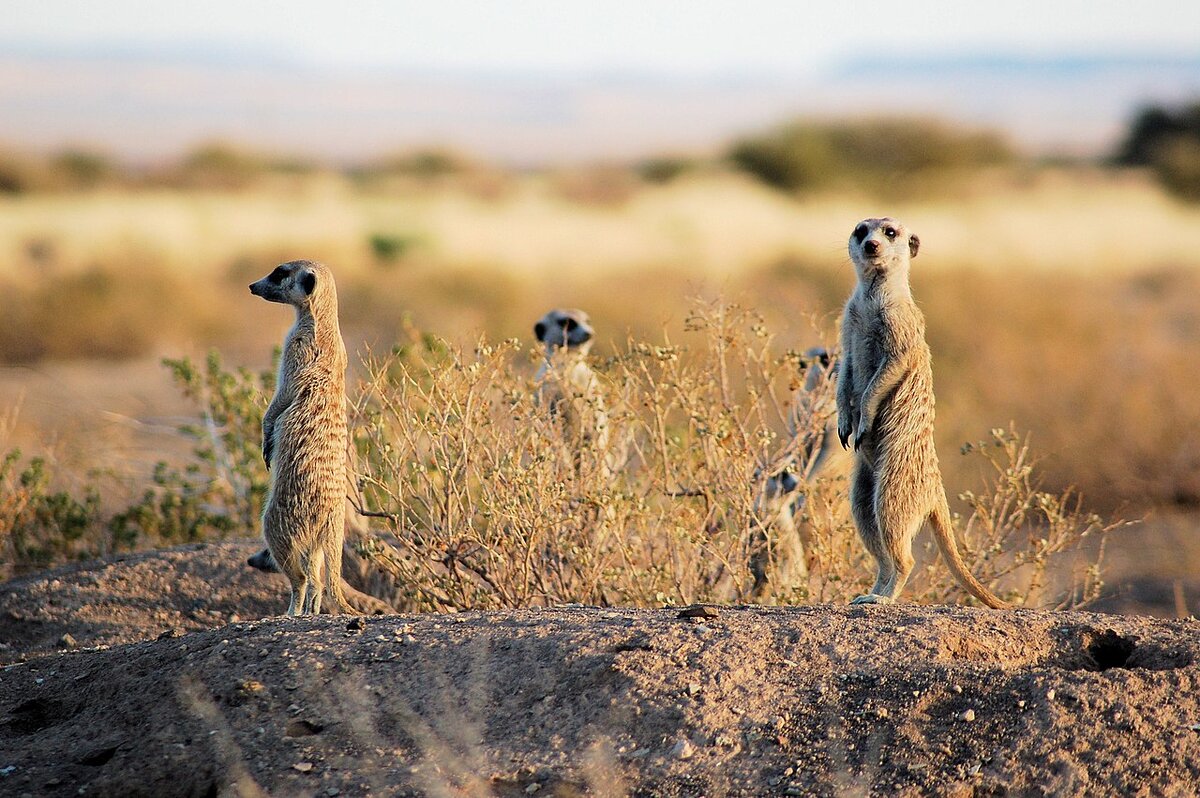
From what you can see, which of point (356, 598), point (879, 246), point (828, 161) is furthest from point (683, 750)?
point (828, 161)

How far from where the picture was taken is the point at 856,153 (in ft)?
111

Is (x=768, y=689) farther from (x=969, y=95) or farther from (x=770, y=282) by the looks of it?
(x=969, y=95)

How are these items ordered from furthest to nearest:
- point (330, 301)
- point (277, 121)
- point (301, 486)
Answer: point (277, 121) < point (330, 301) < point (301, 486)

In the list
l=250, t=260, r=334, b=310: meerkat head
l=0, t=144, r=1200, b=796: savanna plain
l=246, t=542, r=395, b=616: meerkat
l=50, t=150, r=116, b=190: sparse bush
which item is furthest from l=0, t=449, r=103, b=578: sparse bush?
l=50, t=150, r=116, b=190: sparse bush

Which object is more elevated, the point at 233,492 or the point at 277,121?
the point at 277,121

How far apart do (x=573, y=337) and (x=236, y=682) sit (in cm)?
283

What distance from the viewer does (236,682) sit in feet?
10.6

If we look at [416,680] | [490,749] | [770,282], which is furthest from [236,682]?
[770,282]

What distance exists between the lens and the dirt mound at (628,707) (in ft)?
9.59

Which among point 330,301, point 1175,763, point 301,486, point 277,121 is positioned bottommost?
point 1175,763

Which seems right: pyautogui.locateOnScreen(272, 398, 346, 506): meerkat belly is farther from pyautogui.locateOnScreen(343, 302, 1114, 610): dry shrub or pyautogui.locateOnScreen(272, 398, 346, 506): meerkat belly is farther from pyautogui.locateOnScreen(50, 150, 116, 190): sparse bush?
pyautogui.locateOnScreen(50, 150, 116, 190): sparse bush

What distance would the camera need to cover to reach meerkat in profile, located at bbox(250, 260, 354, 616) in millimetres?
4238

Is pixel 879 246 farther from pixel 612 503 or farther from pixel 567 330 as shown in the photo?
pixel 567 330

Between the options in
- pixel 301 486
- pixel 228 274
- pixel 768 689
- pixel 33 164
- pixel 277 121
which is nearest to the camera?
pixel 768 689
